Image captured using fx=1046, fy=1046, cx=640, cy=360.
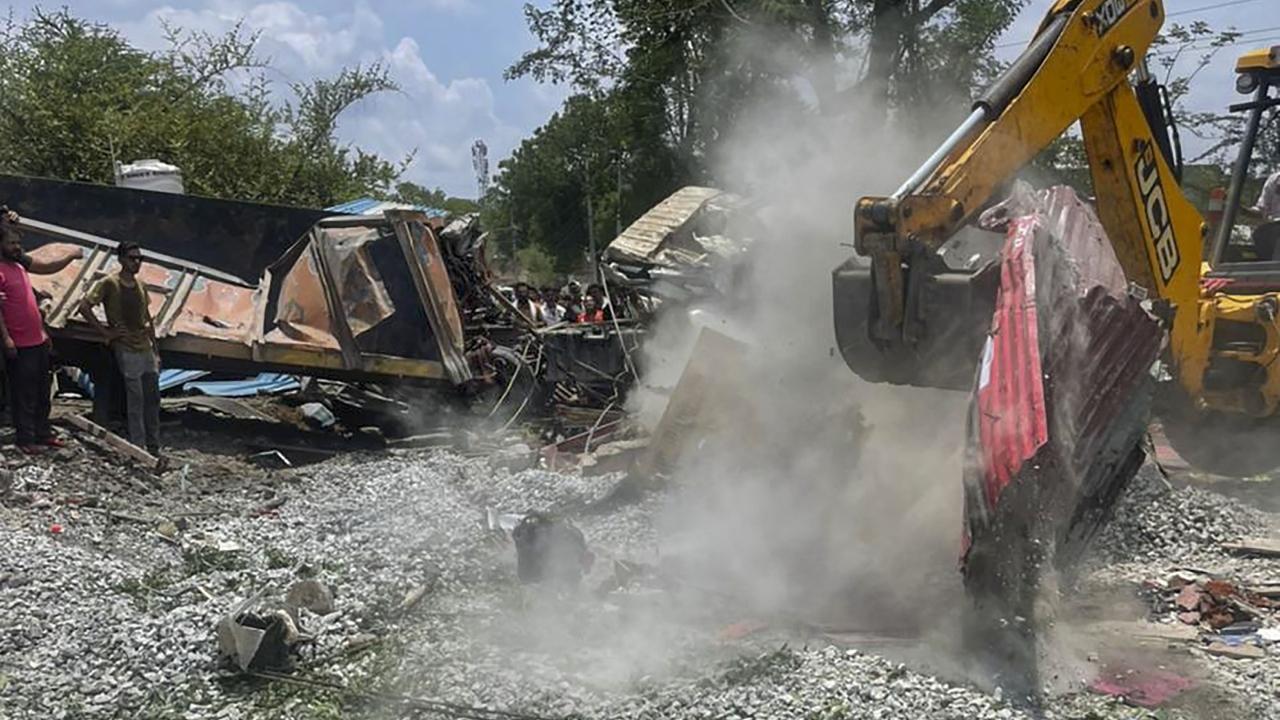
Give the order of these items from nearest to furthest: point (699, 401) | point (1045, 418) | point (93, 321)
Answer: point (1045, 418)
point (699, 401)
point (93, 321)

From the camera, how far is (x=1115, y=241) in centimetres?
633

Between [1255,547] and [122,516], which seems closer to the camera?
[1255,547]

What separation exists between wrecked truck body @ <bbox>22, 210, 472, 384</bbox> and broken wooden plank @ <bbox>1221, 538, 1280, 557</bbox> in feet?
20.2

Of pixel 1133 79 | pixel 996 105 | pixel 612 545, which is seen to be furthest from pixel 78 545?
pixel 1133 79

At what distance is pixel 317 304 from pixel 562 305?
25.5 feet

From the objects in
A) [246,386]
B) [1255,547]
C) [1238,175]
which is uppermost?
[1238,175]

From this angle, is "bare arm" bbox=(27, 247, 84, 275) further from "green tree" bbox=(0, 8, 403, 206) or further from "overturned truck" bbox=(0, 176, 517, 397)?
"green tree" bbox=(0, 8, 403, 206)

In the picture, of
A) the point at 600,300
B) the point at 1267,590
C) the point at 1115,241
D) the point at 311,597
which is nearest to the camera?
the point at 311,597

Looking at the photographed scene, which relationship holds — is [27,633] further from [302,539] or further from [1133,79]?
[1133,79]

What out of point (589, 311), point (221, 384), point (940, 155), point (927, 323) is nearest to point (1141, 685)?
point (927, 323)

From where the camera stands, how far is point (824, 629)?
482 centimetres

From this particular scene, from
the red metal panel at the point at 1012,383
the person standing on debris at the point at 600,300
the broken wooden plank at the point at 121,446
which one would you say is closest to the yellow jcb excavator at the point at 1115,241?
the red metal panel at the point at 1012,383

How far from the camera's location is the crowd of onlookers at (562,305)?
14.3 meters

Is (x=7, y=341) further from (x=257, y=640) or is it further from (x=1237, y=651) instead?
(x=1237, y=651)
